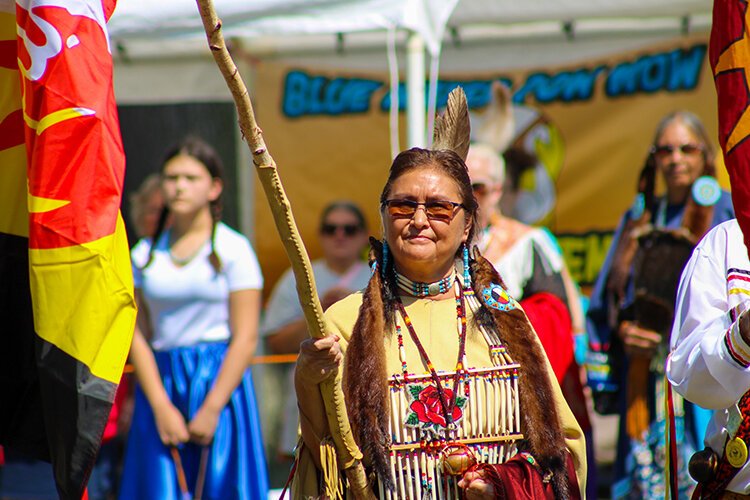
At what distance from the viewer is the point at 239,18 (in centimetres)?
543

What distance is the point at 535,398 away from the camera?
9.78 feet

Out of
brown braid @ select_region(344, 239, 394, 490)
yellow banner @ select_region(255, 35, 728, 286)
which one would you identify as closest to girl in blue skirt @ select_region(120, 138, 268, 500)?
yellow banner @ select_region(255, 35, 728, 286)

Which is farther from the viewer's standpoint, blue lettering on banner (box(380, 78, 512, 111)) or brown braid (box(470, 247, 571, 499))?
blue lettering on banner (box(380, 78, 512, 111))

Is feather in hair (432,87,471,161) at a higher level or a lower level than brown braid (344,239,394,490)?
higher

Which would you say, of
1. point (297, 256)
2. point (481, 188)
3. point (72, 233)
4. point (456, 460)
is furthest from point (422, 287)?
point (481, 188)

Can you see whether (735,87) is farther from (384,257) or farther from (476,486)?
(476,486)

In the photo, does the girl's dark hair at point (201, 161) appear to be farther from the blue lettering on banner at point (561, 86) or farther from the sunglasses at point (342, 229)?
the blue lettering on banner at point (561, 86)

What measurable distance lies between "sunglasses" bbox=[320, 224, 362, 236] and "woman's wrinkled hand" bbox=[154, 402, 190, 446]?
208 centimetres

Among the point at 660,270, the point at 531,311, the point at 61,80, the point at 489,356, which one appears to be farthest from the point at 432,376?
the point at 660,270

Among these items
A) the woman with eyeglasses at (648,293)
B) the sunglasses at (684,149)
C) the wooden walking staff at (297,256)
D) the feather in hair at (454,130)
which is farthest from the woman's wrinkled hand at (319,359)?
the sunglasses at (684,149)

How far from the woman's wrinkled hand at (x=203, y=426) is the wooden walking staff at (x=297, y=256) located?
2474 millimetres

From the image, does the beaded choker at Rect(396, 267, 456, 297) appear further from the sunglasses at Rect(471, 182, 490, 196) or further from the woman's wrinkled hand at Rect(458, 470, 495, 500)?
the sunglasses at Rect(471, 182, 490, 196)

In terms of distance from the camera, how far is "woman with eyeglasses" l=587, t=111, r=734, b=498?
5.45 metres

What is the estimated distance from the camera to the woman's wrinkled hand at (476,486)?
2.85 metres
